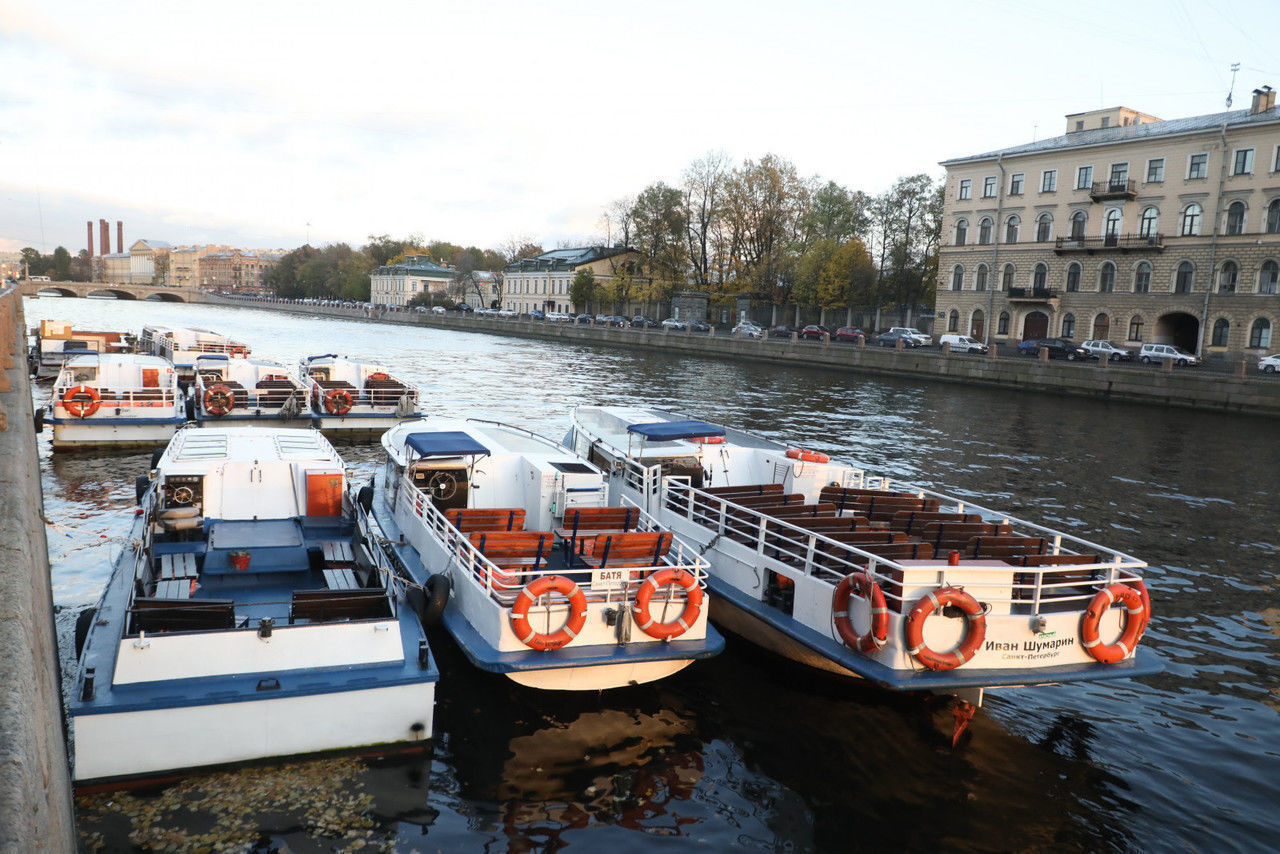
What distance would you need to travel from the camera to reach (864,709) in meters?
9.16

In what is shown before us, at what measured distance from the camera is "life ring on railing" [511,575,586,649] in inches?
318

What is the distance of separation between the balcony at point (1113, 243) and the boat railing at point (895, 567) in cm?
5040

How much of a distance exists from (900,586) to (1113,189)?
5468 cm

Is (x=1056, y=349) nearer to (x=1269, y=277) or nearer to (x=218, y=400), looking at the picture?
(x=1269, y=277)

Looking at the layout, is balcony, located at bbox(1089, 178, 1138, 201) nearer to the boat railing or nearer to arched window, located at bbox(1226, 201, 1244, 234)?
arched window, located at bbox(1226, 201, 1244, 234)

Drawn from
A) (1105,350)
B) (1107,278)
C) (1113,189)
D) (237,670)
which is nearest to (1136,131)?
(1113,189)

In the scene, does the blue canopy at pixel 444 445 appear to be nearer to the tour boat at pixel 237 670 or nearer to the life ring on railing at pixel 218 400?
the tour boat at pixel 237 670

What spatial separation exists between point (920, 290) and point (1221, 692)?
68.9 meters

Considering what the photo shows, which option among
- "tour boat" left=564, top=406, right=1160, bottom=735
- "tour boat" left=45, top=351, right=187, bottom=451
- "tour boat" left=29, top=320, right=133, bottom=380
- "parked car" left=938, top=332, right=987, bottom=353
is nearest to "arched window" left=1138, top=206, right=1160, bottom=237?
"parked car" left=938, top=332, right=987, bottom=353

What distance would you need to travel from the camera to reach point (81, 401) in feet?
67.7

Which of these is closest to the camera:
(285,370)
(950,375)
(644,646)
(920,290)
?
(644,646)

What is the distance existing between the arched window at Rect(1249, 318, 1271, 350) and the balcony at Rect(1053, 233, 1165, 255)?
7218 millimetres

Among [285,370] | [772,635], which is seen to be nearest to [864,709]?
[772,635]

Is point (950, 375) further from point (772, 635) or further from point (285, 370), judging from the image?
point (772, 635)
